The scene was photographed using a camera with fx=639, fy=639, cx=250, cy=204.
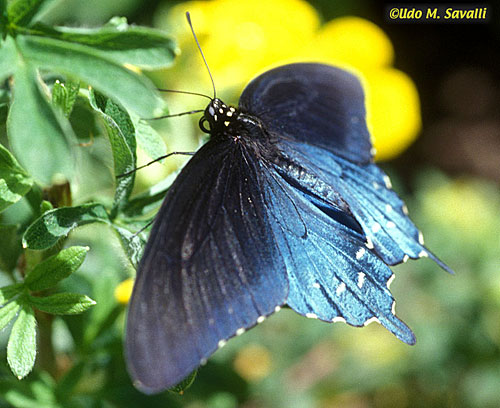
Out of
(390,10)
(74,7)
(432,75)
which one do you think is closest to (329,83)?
(390,10)

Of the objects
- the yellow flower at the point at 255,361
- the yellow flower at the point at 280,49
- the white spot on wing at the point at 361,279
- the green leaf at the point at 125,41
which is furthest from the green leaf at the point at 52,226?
the yellow flower at the point at 255,361

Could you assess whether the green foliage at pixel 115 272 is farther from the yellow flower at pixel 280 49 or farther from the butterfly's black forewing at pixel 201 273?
the yellow flower at pixel 280 49

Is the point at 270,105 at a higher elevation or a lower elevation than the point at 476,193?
higher

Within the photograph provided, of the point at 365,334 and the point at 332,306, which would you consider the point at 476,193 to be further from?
the point at 332,306

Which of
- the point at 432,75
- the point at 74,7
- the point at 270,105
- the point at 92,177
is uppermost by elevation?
the point at 270,105

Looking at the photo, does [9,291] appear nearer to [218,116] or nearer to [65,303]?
[65,303]

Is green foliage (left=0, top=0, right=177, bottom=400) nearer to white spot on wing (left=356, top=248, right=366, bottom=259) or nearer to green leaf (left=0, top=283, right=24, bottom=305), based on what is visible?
green leaf (left=0, top=283, right=24, bottom=305)

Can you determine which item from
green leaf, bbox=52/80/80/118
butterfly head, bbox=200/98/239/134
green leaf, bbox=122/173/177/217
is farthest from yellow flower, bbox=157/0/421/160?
green leaf, bbox=52/80/80/118
